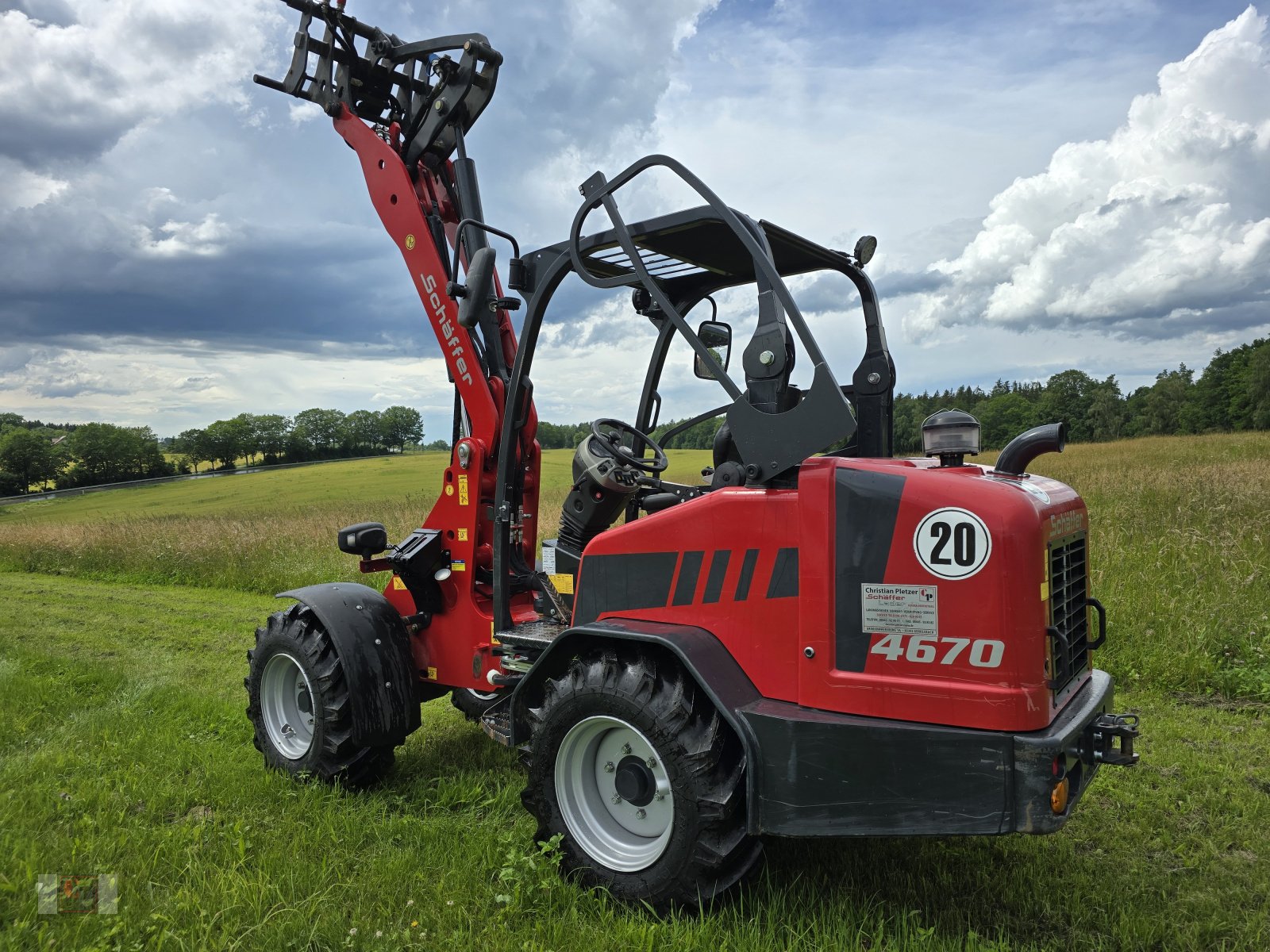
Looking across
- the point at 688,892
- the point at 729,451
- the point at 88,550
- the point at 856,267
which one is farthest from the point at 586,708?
the point at 88,550

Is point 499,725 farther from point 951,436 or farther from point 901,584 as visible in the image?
point 951,436

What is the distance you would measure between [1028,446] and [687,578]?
1.36 metres

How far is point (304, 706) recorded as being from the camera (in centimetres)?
484

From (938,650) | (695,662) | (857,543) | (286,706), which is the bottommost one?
(286,706)

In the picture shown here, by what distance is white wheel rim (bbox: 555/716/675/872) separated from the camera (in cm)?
330

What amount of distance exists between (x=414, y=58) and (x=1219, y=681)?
6.80m

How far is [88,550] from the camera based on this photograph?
15758mm

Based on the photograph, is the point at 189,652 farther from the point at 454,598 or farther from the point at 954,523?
the point at 954,523

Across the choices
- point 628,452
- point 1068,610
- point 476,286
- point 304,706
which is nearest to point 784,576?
point 1068,610

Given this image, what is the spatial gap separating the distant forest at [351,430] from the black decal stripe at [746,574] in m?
37.0

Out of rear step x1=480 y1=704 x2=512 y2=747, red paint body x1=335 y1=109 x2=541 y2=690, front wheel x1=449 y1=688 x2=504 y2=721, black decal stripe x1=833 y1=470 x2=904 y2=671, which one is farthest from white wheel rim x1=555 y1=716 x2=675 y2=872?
front wheel x1=449 y1=688 x2=504 y2=721

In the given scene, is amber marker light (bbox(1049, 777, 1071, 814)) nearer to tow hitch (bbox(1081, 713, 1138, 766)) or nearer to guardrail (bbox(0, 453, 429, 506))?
tow hitch (bbox(1081, 713, 1138, 766))

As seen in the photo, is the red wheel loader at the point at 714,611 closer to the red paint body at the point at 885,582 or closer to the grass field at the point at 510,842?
the red paint body at the point at 885,582

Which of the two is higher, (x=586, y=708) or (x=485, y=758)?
(x=586, y=708)
